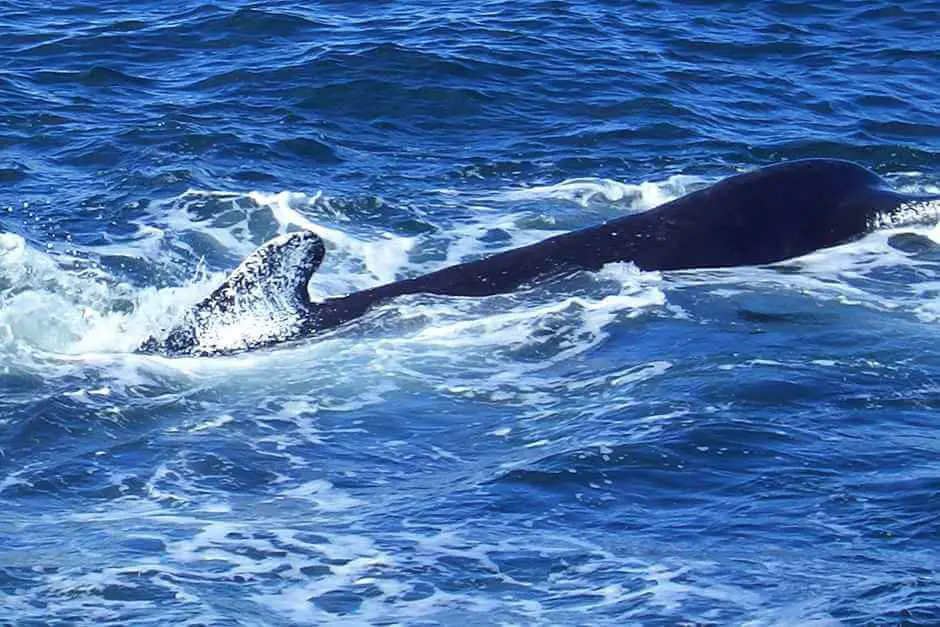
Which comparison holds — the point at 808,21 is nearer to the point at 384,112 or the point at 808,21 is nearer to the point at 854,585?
the point at 384,112

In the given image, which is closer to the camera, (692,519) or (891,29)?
(692,519)

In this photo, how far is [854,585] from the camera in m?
9.34

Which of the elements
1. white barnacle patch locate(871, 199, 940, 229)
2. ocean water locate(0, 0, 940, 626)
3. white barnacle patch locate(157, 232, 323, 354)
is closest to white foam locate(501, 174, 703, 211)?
ocean water locate(0, 0, 940, 626)

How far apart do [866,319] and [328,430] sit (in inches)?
192

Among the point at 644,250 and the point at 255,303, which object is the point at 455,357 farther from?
the point at 644,250

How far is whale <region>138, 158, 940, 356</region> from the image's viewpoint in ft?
47.2

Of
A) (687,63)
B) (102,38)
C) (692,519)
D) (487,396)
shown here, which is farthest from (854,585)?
(102,38)

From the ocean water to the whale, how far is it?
0.73ft

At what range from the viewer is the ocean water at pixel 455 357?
32.2ft

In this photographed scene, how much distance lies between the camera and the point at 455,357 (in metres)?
14.1

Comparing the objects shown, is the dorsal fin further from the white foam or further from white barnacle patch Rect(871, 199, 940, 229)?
the white foam

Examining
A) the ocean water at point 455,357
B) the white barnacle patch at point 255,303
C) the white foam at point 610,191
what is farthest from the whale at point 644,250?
the white foam at point 610,191

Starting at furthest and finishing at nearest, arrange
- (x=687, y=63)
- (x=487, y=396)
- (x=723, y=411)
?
(x=687, y=63) → (x=487, y=396) → (x=723, y=411)

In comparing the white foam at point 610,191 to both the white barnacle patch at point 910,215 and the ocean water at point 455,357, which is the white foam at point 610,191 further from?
the white barnacle patch at point 910,215
